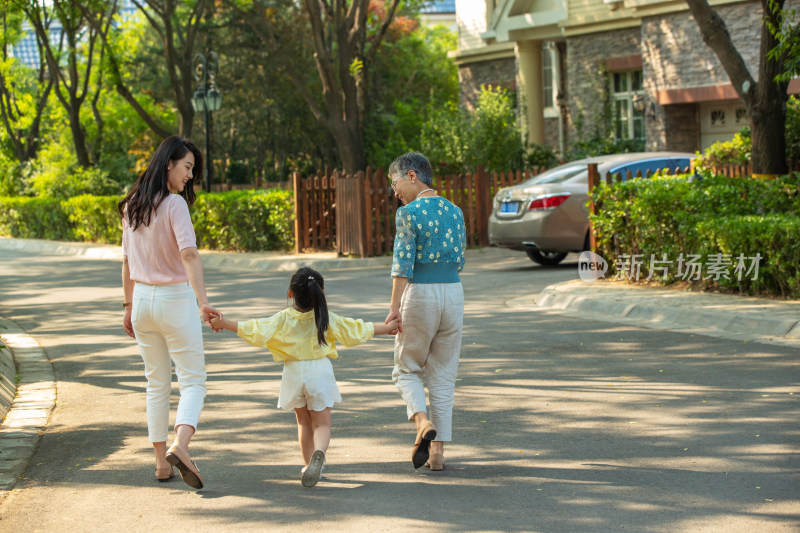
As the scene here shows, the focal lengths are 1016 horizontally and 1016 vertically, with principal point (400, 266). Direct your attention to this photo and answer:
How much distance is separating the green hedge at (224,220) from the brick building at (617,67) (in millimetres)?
7985

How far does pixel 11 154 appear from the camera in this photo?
42.2m

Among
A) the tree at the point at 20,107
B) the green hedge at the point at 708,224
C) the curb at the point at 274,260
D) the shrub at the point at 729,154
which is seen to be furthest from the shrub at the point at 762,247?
the tree at the point at 20,107

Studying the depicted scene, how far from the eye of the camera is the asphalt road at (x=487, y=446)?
481 centimetres

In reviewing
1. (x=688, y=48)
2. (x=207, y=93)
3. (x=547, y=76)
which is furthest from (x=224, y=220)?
(x=688, y=48)

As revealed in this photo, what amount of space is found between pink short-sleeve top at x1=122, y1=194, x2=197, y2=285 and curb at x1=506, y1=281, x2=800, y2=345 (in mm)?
5920

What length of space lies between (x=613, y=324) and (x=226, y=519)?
21.6 feet

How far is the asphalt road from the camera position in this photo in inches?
189

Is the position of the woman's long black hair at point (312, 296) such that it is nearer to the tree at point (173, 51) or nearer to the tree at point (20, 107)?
the tree at point (173, 51)

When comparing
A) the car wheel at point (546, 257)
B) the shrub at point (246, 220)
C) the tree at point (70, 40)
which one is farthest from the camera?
the tree at point (70, 40)

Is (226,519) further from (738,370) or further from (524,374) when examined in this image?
(738,370)

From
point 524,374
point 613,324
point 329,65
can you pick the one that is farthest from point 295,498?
point 329,65

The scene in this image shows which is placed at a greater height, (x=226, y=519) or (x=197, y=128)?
(x=197, y=128)

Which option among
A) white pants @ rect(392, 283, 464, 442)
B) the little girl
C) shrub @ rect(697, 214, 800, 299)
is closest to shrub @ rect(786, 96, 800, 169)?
shrub @ rect(697, 214, 800, 299)

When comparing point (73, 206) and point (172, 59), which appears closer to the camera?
point (172, 59)
